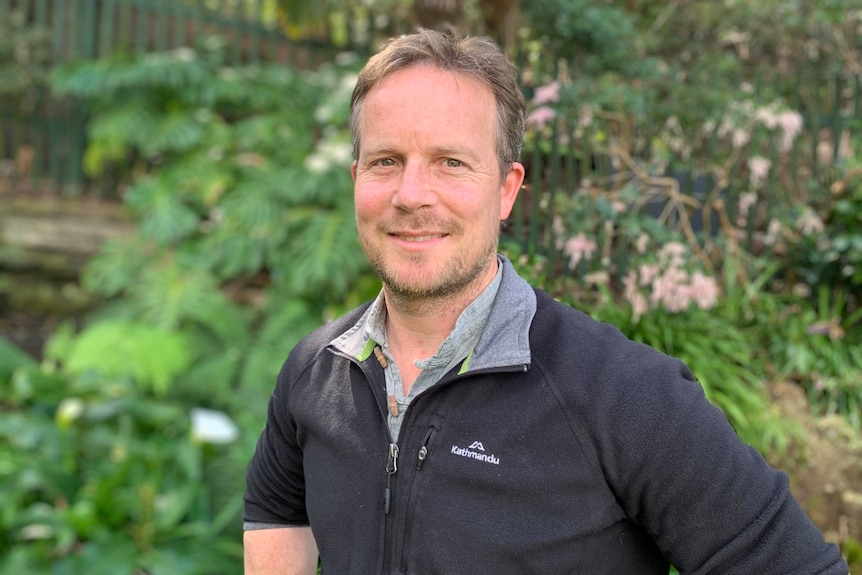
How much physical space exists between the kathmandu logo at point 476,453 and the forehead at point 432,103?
0.57 meters

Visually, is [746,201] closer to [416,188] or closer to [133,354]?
[416,188]

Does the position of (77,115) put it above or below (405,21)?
below

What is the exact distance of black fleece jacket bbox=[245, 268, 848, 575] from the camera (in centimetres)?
138

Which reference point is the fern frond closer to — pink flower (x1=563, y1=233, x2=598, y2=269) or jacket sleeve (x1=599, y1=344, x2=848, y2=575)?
pink flower (x1=563, y1=233, x2=598, y2=269)

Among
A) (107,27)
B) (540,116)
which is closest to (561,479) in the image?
(540,116)

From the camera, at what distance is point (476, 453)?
1.51 meters

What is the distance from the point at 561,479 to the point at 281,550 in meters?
0.79

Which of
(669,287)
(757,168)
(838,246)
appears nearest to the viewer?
(669,287)

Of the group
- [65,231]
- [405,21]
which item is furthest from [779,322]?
[65,231]

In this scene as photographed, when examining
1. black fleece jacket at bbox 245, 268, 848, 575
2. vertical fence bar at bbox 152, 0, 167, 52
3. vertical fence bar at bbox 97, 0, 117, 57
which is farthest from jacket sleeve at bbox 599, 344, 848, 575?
vertical fence bar at bbox 97, 0, 117, 57

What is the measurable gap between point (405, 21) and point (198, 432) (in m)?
4.55

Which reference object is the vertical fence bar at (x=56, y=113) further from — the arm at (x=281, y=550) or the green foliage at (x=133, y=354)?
the arm at (x=281, y=550)

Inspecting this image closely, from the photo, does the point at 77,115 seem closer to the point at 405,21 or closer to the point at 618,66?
the point at 405,21

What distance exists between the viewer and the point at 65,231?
7551mm
